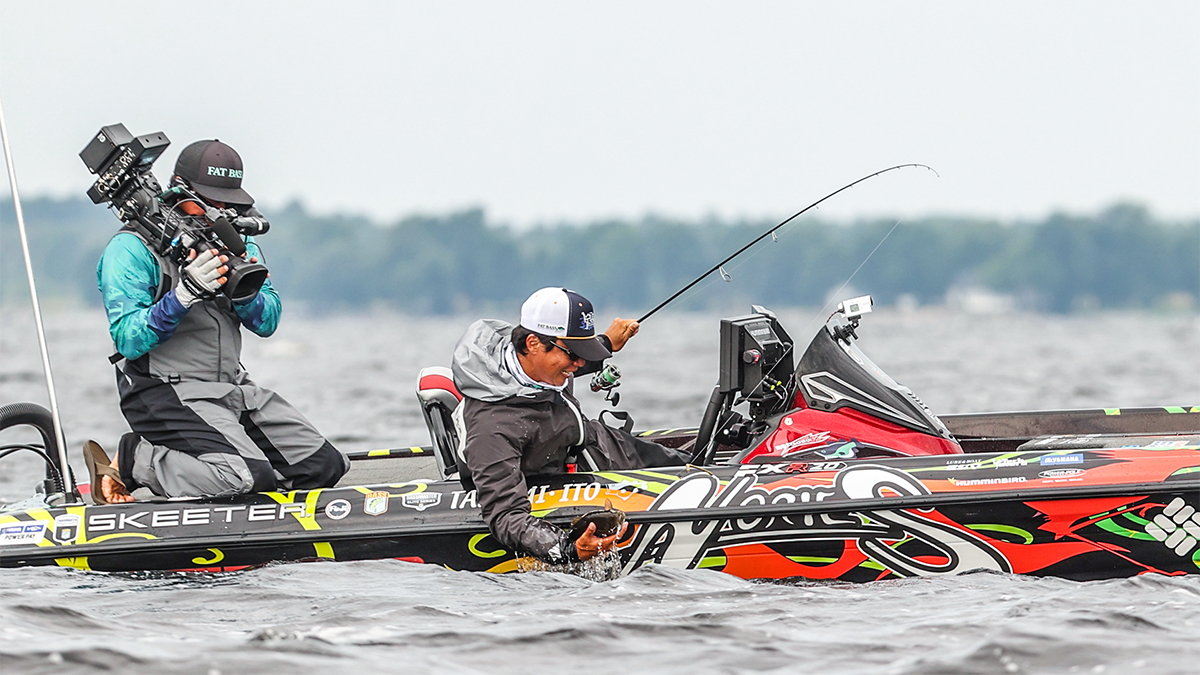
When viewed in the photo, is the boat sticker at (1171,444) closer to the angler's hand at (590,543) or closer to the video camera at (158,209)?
the angler's hand at (590,543)

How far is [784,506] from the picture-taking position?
198 inches

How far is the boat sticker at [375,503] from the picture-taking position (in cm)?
526

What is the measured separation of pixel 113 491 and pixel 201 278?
48.6 inches

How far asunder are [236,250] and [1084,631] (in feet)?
11.5

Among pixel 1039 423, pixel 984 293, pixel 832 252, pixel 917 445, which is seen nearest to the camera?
pixel 917 445

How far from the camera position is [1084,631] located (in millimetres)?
4199

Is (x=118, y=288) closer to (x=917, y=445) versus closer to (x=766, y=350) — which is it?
(x=766, y=350)

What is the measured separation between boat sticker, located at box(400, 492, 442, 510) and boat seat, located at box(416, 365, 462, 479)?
0.65ft

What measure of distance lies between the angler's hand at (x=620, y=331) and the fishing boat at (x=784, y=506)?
0.55 metres

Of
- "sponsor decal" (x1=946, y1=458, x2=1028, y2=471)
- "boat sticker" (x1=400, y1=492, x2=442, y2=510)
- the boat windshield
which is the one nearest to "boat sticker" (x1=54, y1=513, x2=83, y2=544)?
"boat sticker" (x1=400, y1=492, x2=442, y2=510)

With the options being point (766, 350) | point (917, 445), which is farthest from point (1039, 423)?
point (766, 350)

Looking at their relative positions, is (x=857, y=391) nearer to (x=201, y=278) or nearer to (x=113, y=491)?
(x=201, y=278)

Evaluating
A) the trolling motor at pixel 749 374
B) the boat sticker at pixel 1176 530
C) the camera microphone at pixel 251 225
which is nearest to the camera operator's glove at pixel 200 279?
the camera microphone at pixel 251 225

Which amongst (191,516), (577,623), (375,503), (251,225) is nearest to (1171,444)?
(577,623)
